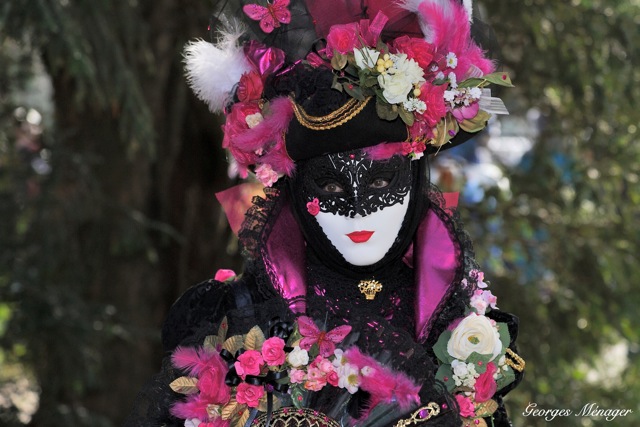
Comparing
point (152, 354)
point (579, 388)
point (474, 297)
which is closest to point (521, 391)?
point (579, 388)

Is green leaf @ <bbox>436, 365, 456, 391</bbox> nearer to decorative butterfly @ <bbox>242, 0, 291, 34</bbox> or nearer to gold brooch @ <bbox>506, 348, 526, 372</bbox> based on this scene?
gold brooch @ <bbox>506, 348, 526, 372</bbox>

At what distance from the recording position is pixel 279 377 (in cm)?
198

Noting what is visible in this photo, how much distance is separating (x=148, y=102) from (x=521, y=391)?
2192mm

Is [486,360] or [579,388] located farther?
[579,388]

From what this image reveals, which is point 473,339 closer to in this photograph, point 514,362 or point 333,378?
point 514,362

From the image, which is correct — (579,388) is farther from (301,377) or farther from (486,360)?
(301,377)

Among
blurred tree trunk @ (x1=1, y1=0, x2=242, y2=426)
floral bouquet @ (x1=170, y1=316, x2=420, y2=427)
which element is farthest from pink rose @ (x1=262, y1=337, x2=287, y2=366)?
blurred tree trunk @ (x1=1, y1=0, x2=242, y2=426)

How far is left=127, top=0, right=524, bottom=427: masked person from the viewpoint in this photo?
6.51ft

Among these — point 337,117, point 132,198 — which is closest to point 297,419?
point 337,117

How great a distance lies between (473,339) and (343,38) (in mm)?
716

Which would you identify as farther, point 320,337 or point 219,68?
point 219,68

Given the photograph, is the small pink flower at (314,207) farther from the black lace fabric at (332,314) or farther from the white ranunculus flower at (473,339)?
the white ranunculus flower at (473,339)

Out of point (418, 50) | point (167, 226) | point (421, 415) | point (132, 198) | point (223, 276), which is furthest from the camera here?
point (132, 198)

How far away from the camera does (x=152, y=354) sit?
4754mm
